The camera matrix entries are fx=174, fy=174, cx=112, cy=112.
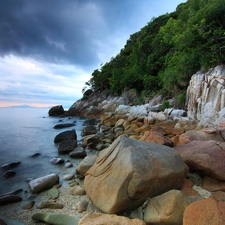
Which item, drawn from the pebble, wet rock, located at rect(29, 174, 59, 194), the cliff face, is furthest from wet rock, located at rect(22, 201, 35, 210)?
the cliff face

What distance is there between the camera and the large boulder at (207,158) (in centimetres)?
379

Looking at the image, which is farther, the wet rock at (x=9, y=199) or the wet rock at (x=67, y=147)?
the wet rock at (x=67, y=147)

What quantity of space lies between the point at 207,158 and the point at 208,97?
311 inches

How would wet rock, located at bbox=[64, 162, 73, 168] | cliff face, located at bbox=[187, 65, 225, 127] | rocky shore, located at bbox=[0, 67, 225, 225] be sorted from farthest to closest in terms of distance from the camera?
1. cliff face, located at bbox=[187, 65, 225, 127]
2. wet rock, located at bbox=[64, 162, 73, 168]
3. rocky shore, located at bbox=[0, 67, 225, 225]

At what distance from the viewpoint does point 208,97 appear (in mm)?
10656

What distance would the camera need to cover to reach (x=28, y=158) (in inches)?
314

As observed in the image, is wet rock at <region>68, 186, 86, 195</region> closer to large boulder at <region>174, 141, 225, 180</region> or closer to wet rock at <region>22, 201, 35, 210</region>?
wet rock at <region>22, 201, 35, 210</region>

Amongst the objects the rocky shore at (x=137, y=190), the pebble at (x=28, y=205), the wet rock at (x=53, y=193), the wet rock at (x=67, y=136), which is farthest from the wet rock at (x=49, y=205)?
the wet rock at (x=67, y=136)

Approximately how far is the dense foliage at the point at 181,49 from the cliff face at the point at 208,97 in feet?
3.65

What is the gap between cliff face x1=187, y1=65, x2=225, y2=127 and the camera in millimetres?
9472

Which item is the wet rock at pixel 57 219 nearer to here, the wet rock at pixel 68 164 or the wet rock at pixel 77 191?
the wet rock at pixel 77 191

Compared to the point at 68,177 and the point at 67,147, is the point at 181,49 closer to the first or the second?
the point at 67,147

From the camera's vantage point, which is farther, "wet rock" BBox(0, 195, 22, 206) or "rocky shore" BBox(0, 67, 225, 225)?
"wet rock" BBox(0, 195, 22, 206)

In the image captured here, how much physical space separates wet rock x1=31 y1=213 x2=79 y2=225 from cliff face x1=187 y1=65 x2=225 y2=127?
7.80 metres
